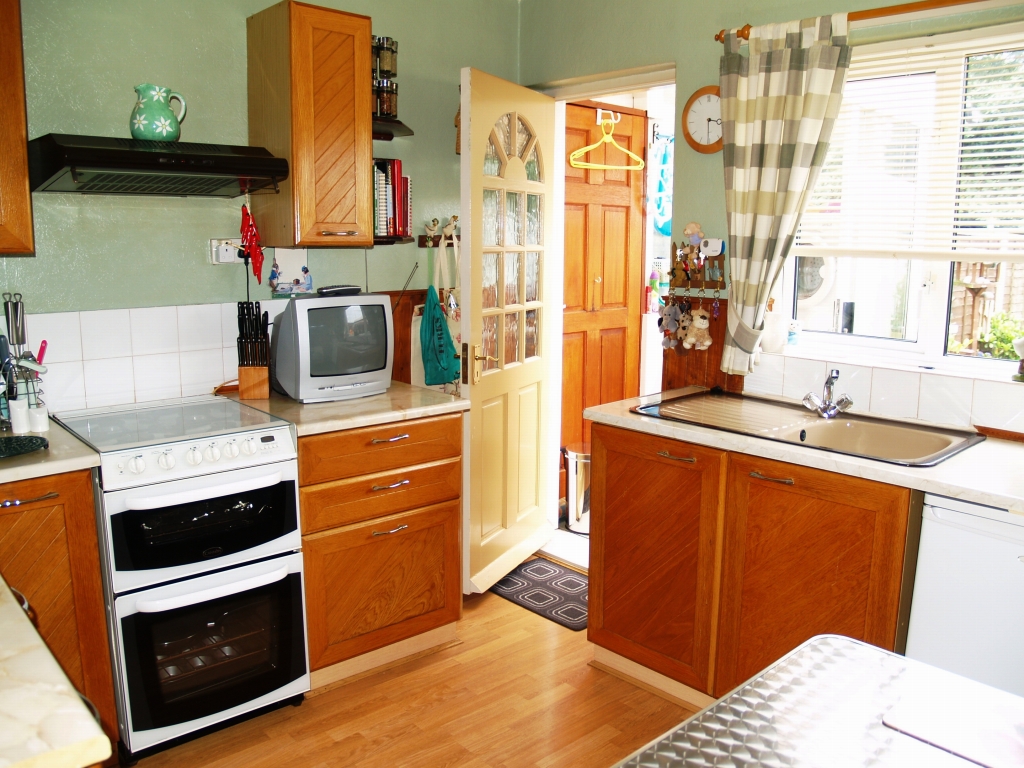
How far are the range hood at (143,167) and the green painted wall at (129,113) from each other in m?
0.11

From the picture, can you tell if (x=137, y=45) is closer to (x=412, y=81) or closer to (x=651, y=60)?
(x=412, y=81)

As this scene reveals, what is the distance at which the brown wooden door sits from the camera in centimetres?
405

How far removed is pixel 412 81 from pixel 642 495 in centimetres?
189

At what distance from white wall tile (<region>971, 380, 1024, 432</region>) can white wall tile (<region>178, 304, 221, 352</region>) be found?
245 centimetres

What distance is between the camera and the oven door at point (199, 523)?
84.9 inches

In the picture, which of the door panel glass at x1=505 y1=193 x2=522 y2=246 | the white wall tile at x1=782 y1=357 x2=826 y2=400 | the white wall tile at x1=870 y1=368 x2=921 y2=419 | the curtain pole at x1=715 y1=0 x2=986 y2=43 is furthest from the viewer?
the door panel glass at x1=505 y1=193 x2=522 y2=246

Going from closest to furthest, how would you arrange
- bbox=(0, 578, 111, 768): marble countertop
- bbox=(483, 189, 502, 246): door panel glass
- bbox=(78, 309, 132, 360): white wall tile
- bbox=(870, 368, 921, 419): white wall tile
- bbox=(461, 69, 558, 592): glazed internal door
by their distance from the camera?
1. bbox=(0, 578, 111, 768): marble countertop
2. bbox=(870, 368, 921, 419): white wall tile
3. bbox=(78, 309, 132, 360): white wall tile
4. bbox=(461, 69, 558, 592): glazed internal door
5. bbox=(483, 189, 502, 246): door panel glass

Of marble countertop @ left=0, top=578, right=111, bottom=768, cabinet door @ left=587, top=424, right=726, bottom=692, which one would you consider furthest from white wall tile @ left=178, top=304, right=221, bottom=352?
marble countertop @ left=0, top=578, right=111, bottom=768

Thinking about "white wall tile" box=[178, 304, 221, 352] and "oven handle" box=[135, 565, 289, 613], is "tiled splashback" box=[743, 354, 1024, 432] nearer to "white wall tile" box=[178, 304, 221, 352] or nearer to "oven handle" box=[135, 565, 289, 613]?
"oven handle" box=[135, 565, 289, 613]

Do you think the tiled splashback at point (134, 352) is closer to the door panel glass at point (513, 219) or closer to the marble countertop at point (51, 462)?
the marble countertop at point (51, 462)

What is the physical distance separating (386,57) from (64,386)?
1.56 meters

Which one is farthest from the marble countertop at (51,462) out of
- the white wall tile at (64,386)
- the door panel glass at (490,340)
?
the door panel glass at (490,340)

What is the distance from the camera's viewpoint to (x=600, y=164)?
4.12 metres

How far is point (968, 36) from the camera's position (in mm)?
2324
